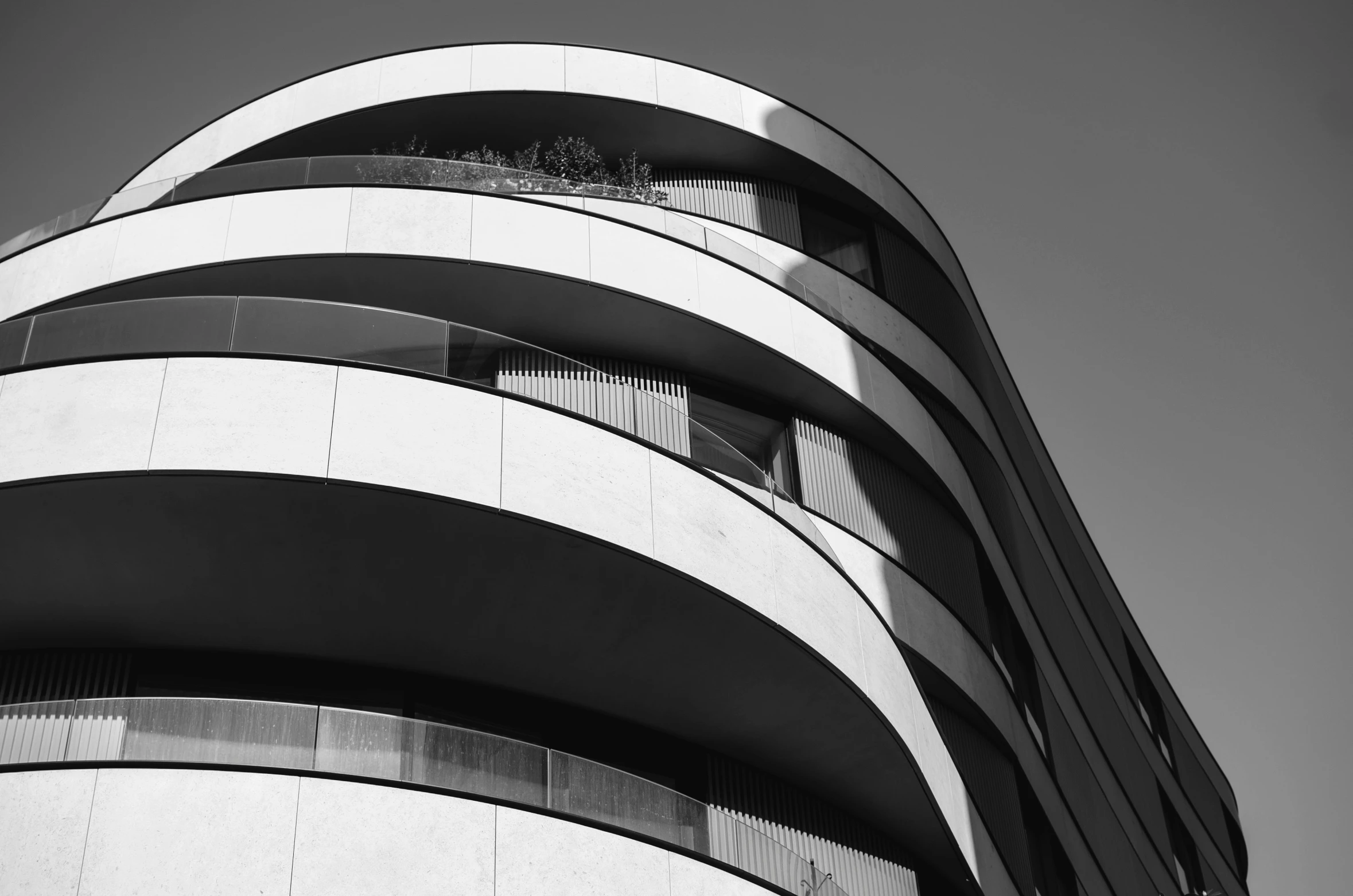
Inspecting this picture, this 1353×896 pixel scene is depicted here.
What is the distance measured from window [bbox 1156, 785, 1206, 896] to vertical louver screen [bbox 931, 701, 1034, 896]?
38.2 ft

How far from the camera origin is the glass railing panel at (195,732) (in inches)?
373

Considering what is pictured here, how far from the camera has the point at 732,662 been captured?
12727 millimetres

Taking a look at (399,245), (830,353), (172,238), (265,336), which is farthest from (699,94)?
(265,336)

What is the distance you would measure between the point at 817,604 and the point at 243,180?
9186 millimetres

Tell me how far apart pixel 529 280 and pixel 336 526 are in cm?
568

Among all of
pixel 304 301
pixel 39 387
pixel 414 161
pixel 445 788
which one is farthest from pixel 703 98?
pixel 445 788

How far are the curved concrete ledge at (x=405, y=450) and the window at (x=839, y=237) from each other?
9.66m

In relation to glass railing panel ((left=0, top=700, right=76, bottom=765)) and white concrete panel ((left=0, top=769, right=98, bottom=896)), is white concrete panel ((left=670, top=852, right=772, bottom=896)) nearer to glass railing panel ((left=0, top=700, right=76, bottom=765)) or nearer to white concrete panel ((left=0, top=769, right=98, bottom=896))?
white concrete panel ((left=0, top=769, right=98, bottom=896))

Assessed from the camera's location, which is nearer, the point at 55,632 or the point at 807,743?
the point at 55,632

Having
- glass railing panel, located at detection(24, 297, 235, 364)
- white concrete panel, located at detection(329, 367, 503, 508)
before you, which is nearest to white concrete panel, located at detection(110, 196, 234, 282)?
glass railing panel, located at detection(24, 297, 235, 364)

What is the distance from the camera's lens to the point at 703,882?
35.7ft

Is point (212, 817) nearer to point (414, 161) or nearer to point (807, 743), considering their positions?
point (807, 743)

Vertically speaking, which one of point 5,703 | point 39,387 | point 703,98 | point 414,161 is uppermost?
point 703,98

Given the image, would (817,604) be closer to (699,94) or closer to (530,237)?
(530,237)
